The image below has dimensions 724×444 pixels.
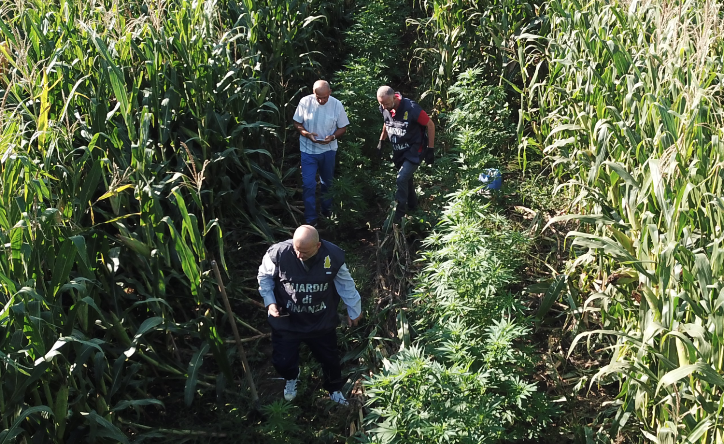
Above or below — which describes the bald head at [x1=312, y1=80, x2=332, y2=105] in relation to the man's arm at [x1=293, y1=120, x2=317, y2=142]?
above

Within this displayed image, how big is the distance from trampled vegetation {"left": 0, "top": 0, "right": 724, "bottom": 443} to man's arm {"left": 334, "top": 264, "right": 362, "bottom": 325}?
44 centimetres

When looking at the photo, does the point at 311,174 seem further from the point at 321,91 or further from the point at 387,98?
the point at 387,98

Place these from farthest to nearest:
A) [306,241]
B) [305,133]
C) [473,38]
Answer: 1. [473,38]
2. [305,133]
3. [306,241]

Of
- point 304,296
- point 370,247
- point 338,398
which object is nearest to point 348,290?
point 304,296

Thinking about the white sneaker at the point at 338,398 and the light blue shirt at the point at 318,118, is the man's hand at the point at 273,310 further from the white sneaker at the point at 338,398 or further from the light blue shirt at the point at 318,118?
the light blue shirt at the point at 318,118

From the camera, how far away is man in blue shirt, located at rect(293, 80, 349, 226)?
664 centimetres

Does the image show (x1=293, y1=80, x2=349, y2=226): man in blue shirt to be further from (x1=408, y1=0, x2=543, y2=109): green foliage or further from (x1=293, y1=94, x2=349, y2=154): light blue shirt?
(x1=408, y1=0, x2=543, y2=109): green foliage

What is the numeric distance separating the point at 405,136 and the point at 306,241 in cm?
251

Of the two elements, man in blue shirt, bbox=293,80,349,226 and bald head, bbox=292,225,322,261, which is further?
man in blue shirt, bbox=293,80,349,226

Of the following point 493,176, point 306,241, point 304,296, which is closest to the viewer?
point 306,241

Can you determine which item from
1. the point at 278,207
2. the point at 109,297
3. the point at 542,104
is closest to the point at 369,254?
the point at 278,207

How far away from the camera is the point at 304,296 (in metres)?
4.64

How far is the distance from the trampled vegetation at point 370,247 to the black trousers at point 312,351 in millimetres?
149

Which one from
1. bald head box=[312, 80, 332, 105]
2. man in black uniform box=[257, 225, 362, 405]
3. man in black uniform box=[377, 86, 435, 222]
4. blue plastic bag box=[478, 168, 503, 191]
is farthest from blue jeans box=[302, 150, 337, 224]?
man in black uniform box=[257, 225, 362, 405]
